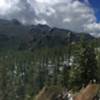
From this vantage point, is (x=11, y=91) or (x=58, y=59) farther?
(x=58, y=59)

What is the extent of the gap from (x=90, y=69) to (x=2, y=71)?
2976cm

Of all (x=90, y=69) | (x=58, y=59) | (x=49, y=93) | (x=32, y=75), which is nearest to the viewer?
(x=49, y=93)

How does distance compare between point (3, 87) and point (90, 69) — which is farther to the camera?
point (3, 87)

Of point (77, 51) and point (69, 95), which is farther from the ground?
point (77, 51)

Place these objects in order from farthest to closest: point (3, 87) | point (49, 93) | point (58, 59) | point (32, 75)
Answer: point (58, 59), point (32, 75), point (3, 87), point (49, 93)

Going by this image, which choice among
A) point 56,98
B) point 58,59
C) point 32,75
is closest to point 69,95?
point 56,98

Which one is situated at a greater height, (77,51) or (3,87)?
(77,51)

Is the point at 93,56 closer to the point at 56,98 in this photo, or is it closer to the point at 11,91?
the point at 56,98

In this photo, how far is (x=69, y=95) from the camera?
41.2 m

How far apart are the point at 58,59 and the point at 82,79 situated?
132 metres

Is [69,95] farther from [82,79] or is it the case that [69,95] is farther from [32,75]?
[32,75]

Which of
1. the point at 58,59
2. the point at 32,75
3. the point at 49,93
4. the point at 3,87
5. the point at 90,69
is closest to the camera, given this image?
the point at 49,93

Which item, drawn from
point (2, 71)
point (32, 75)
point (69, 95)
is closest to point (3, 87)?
point (2, 71)

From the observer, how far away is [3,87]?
85562 mm
